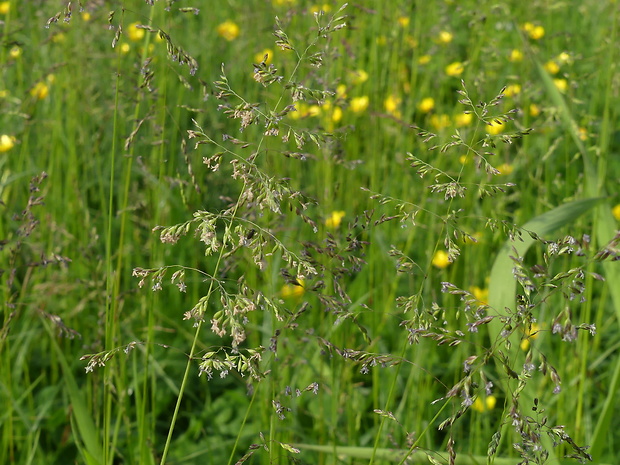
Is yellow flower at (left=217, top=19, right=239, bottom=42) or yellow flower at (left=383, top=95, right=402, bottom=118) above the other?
yellow flower at (left=217, top=19, right=239, bottom=42)

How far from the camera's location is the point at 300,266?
3.22 ft

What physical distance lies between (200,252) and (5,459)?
1107mm

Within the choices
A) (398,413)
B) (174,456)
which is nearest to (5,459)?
(174,456)

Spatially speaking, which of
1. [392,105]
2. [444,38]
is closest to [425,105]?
[392,105]

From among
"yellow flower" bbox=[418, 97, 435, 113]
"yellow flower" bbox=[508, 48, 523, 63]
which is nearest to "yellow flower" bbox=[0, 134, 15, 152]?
"yellow flower" bbox=[418, 97, 435, 113]

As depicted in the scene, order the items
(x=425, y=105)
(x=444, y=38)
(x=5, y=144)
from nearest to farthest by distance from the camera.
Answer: (x=5, y=144) → (x=425, y=105) → (x=444, y=38)

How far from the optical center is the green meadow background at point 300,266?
4.18 feet

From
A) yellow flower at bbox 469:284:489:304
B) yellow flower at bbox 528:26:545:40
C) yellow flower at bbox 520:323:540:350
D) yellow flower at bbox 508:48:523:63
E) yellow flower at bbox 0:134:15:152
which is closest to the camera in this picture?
yellow flower at bbox 520:323:540:350

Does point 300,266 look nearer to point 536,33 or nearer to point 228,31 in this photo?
point 536,33

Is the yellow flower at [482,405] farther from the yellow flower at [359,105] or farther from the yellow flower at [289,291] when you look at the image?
the yellow flower at [359,105]

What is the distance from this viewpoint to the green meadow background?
4.18ft


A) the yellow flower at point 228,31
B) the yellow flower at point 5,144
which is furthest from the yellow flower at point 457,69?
the yellow flower at point 5,144

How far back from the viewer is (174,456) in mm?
2016

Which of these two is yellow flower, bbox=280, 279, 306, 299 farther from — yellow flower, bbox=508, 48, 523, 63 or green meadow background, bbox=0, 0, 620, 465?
yellow flower, bbox=508, 48, 523, 63
